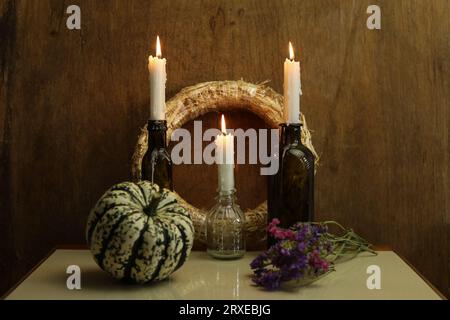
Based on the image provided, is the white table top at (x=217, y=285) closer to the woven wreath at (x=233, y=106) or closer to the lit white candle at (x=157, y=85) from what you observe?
the woven wreath at (x=233, y=106)

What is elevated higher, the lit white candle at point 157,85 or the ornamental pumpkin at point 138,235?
the lit white candle at point 157,85

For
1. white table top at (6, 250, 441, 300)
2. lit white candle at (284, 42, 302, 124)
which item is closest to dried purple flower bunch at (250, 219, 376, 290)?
white table top at (6, 250, 441, 300)

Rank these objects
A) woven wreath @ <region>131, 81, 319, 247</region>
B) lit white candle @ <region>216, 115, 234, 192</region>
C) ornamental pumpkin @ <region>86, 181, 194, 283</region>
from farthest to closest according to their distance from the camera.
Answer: woven wreath @ <region>131, 81, 319, 247</region>, lit white candle @ <region>216, 115, 234, 192</region>, ornamental pumpkin @ <region>86, 181, 194, 283</region>

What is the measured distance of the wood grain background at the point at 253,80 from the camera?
159 centimetres

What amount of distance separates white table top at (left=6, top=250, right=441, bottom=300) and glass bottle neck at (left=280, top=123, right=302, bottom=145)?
27 cm

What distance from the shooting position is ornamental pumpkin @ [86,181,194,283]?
1110 millimetres

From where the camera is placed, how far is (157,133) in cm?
138

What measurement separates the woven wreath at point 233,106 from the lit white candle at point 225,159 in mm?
164

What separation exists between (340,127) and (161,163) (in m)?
0.48

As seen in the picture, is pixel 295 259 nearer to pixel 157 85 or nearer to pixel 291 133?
pixel 291 133

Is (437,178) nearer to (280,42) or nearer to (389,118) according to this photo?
(389,118)

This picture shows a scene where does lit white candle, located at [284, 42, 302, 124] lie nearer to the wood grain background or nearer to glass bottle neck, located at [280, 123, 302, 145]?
glass bottle neck, located at [280, 123, 302, 145]

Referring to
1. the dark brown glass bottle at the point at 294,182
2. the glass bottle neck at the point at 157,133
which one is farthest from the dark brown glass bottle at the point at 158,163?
the dark brown glass bottle at the point at 294,182

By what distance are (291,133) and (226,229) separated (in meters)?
0.25
